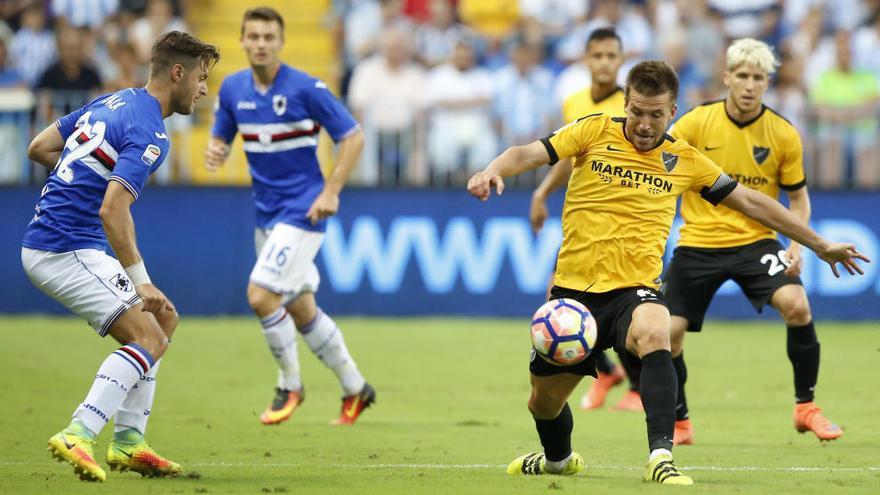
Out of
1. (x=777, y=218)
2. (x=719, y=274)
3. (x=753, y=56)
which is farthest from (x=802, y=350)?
(x=777, y=218)


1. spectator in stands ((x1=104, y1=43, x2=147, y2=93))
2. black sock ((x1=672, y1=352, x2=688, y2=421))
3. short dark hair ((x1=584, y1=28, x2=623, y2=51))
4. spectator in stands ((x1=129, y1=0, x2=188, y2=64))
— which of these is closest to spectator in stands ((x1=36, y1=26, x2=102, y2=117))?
spectator in stands ((x1=104, y1=43, x2=147, y2=93))

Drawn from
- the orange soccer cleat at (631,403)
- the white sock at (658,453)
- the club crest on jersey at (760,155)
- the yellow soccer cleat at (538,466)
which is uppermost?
the club crest on jersey at (760,155)

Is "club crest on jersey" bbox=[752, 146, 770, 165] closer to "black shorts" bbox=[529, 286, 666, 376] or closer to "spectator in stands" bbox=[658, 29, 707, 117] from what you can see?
"black shorts" bbox=[529, 286, 666, 376]

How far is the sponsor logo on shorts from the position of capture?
7.55 m

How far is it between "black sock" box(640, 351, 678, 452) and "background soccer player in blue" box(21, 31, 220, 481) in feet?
7.88

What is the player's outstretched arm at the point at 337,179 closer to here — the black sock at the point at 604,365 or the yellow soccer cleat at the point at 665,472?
the black sock at the point at 604,365

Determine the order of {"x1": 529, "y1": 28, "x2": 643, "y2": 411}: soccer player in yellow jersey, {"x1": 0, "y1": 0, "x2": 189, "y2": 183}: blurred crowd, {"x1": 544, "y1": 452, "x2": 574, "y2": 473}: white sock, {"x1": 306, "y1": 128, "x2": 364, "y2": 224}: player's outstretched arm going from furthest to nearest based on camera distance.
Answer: {"x1": 0, "y1": 0, "x2": 189, "y2": 183}: blurred crowd < {"x1": 529, "y1": 28, "x2": 643, "y2": 411}: soccer player in yellow jersey < {"x1": 306, "y1": 128, "x2": 364, "y2": 224}: player's outstretched arm < {"x1": 544, "y1": 452, "x2": 574, "y2": 473}: white sock

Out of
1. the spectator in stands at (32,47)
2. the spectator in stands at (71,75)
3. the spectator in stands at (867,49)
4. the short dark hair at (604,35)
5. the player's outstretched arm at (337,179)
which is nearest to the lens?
the player's outstretched arm at (337,179)

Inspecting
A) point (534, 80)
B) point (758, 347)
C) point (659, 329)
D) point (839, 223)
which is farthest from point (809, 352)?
point (534, 80)

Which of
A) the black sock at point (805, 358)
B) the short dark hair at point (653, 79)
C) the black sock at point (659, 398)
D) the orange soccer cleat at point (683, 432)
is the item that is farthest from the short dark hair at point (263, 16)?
the black sock at point (659, 398)

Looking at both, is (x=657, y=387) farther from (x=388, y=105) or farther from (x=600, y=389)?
(x=388, y=105)

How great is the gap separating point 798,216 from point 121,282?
432 cm

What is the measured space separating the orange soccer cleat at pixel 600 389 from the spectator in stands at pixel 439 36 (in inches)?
322

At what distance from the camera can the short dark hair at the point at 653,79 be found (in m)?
7.36
